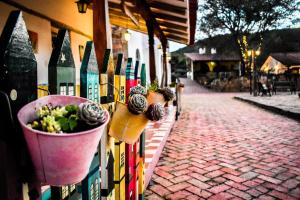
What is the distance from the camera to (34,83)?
1216mm

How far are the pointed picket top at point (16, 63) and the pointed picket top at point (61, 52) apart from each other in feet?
0.65

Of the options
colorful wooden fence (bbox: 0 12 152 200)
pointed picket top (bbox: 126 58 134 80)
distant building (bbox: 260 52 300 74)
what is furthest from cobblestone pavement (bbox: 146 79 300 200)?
distant building (bbox: 260 52 300 74)

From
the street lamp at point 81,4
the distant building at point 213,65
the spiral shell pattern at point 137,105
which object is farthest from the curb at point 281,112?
the distant building at point 213,65

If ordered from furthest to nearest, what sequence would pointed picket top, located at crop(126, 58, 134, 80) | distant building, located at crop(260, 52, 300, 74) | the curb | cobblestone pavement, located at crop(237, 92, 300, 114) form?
distant building, located at crop(260, 52, 300, 74), cobblestone pavement, located at crop(237, 92, 300, 114), the curb, pointed picket top, located at crop(126, 58, 134, 80)

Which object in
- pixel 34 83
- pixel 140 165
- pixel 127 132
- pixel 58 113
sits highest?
pixel 34 83

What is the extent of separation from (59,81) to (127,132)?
596 mm

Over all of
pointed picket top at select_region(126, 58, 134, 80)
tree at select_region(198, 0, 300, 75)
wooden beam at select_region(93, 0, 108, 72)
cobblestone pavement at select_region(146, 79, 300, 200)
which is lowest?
cobblestone pavement at select_region(146, 79, 300, 200)

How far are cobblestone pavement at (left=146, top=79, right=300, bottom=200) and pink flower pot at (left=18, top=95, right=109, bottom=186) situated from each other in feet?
7.85

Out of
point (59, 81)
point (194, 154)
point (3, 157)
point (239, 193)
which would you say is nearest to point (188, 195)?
point (239, 193)

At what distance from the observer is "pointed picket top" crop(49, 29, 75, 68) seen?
1.40m

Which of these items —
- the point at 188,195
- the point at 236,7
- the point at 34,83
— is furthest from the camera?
the point at 236,7

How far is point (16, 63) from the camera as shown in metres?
1.10

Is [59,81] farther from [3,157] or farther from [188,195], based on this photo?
[188,195]

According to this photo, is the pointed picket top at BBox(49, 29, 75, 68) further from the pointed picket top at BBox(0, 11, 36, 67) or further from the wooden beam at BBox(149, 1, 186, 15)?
the wooden beam at BBox(149, 1, 186, 15)
